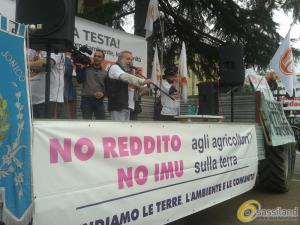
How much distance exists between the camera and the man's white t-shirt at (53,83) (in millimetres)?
5848

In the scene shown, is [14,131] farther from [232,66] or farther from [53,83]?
[232,66]

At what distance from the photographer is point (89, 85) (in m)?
6.67

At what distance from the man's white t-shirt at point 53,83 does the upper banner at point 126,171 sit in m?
2.08

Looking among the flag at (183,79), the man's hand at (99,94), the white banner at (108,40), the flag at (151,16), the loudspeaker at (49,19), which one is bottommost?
the man's hand at (99,94)

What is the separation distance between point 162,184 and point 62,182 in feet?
4.16

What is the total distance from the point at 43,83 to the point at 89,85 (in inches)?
37.3

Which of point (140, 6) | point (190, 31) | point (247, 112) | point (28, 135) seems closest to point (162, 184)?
point (28, 135)

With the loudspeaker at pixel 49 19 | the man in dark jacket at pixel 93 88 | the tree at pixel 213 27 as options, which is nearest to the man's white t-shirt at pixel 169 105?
the man in dark jacket at pixel 93 88

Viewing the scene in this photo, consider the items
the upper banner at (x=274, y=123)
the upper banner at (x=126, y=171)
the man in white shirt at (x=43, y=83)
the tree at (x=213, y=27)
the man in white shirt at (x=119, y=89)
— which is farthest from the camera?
the tree at (x=213, y=27)

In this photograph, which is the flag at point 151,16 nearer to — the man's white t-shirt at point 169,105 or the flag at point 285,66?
the man's white t-shirt at point 169,105

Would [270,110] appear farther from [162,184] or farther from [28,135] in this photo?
[28,135]

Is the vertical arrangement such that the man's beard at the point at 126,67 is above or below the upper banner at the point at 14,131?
above

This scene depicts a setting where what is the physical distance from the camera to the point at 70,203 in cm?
312

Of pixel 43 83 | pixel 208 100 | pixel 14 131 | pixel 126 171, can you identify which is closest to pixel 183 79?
pixel 208 100
